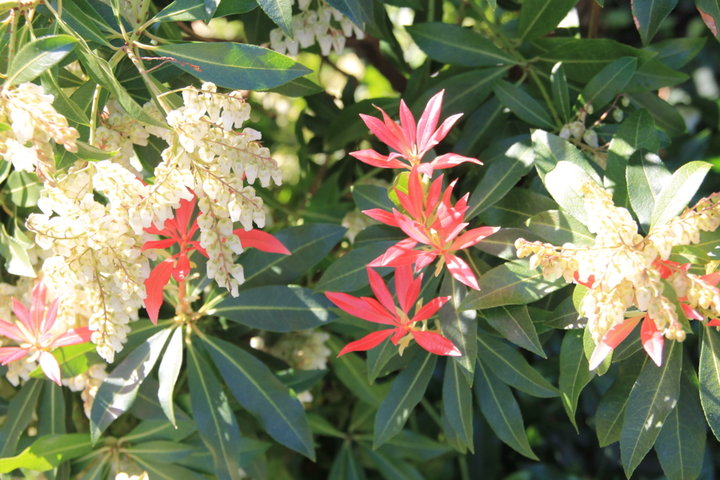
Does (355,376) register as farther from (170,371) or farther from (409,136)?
(409,136)

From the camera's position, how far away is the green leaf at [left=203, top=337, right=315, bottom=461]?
47.3 inches

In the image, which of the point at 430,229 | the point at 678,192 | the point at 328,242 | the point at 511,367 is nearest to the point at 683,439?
the point at 511,367

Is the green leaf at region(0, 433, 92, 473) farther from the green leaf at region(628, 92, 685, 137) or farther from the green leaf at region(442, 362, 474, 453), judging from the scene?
the green leaf at region(628, 92, 685, 137)

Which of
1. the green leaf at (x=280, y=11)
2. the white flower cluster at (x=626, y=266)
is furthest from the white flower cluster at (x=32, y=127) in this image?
the white flower cluster at (x=626, y=266)

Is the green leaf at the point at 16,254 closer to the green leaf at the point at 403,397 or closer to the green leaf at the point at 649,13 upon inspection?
the green leaf at the point at 403,397

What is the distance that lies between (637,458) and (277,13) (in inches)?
27.1

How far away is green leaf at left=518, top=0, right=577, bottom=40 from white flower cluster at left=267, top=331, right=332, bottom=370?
63 centimetres

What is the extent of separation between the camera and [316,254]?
1207 millimetres

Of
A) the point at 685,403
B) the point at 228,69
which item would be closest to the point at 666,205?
the point at 685,403

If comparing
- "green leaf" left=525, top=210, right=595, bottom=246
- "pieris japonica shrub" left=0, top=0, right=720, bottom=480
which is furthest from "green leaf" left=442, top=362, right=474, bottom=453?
"green leaf" left=525, top=210, right=595, bottom=246

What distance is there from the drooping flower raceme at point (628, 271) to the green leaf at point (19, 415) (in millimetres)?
828

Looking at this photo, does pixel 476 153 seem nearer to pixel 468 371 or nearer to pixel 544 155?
pixel 544 155

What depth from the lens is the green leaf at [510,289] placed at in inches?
39.1

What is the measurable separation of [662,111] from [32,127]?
100cm
